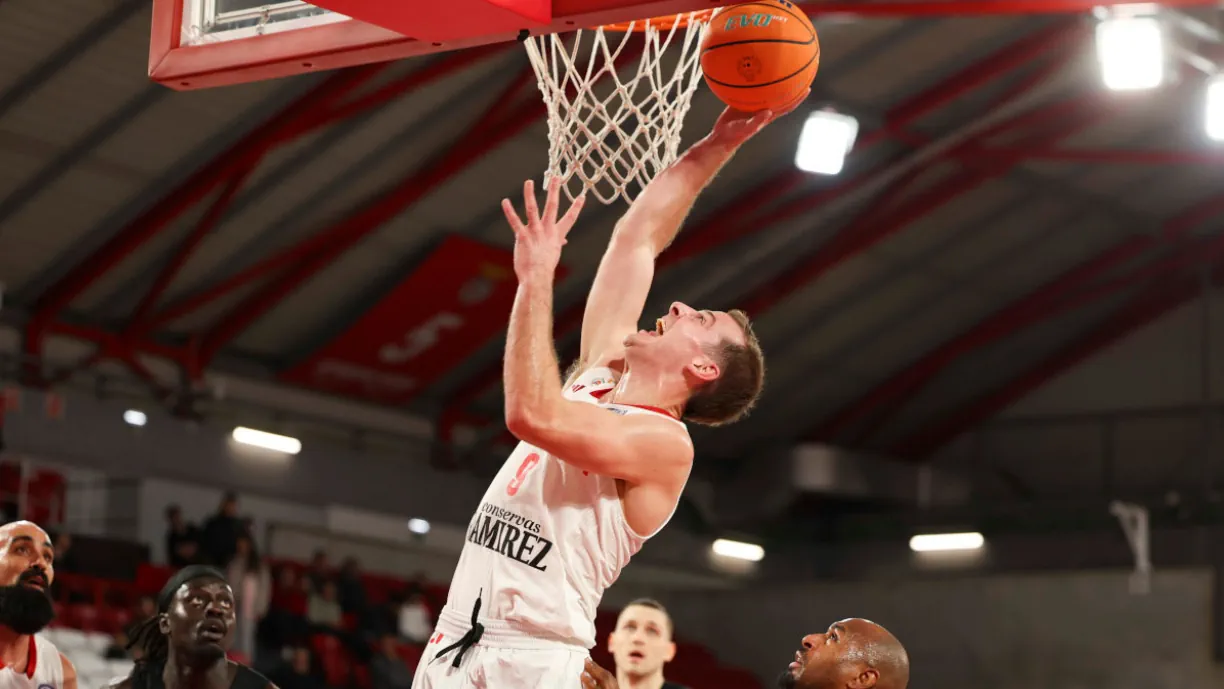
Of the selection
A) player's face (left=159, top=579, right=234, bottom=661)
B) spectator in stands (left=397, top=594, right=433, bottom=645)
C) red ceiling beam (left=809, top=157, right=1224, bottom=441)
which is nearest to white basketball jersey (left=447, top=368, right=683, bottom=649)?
player's face (left=159, top=579, right=234, bottom=661)

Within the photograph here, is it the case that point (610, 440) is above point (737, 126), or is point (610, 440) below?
below

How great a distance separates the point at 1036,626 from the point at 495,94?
10.2 metres

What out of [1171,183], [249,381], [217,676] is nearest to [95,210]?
[249,381]

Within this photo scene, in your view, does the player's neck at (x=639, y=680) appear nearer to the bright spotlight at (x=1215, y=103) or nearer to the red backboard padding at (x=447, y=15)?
the red backboard padding at (x=447, y=15)

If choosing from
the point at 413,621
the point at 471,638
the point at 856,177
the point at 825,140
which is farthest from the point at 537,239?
the point at 856,177

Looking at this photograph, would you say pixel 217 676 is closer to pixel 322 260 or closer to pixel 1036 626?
pixel 322 260

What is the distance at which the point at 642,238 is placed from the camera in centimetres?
548

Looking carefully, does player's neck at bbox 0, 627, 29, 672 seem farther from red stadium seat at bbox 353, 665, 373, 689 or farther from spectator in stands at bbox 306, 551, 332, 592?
spectator in stands at bbox 306, 551, 332, 592

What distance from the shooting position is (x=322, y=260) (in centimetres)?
1791

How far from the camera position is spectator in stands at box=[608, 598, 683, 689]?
26.1 feet

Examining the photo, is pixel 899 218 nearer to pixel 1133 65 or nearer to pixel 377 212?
pixel 377 212

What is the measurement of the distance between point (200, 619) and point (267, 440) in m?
13.7

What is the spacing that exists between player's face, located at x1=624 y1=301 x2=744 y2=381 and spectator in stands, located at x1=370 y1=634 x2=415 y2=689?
1169cm

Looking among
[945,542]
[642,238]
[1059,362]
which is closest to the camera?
[642,238]
